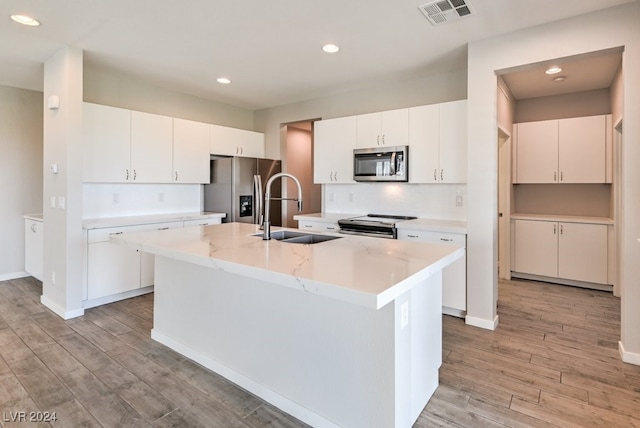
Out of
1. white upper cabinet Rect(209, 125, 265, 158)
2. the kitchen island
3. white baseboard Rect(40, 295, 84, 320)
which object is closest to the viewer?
the kitchen island

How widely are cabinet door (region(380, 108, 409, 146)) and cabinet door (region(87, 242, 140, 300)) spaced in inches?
124

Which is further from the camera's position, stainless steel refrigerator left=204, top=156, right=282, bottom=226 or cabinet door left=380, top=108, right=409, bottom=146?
stainless steel refrigerator left=204, top=156, right=282, bottom=226

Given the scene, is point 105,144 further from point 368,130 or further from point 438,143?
point 438,143

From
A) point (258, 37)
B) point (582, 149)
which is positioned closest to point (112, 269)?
point (258, 37)

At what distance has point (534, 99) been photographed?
5.05 metres

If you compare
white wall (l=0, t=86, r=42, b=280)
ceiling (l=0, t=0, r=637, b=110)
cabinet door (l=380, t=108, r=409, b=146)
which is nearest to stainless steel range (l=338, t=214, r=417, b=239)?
cabinet door (l=380, t=108, r=409, b=146)

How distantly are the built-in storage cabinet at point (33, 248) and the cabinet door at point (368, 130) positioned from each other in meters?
4.02

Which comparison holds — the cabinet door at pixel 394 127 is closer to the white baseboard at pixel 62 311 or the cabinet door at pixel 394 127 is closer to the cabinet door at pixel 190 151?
the cabinet door at pixel 190 151

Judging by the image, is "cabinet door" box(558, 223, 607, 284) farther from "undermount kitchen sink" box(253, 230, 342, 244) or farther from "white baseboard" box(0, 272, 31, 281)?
"white baseboard" box(0, 272, 31, 281)

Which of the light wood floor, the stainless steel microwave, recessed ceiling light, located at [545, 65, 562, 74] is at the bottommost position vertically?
the light wood floor

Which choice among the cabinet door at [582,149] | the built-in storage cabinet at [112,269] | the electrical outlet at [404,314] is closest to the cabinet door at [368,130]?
the cabinet door at [582,149]

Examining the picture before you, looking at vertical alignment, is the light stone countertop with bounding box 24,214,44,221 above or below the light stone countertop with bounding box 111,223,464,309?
above

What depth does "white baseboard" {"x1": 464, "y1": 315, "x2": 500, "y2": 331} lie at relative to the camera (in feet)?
10.3

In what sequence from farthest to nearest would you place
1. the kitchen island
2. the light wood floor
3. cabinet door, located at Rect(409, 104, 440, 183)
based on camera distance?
cabinet door, located at Rect(409, 104, 440, 183), the light wood floor, the kitchen island
